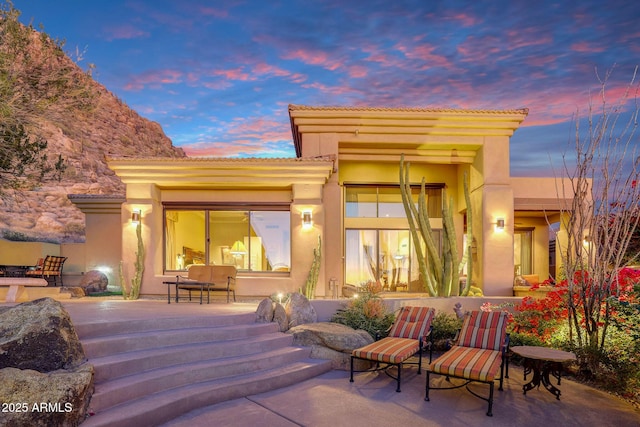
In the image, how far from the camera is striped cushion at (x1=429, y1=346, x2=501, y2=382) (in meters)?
5.14

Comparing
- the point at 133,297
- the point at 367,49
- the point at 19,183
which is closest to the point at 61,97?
the point at 19,183

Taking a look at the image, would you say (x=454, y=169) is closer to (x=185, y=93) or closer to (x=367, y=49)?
(x=367, y=49)

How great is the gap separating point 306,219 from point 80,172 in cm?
2524

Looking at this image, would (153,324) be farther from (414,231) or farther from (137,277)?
(414,231)

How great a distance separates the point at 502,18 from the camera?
11539 millimetres

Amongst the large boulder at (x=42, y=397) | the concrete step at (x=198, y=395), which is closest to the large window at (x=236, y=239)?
the concrete step at (x=198, y=395)

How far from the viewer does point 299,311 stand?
8.02 metres

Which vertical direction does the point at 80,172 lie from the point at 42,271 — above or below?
above

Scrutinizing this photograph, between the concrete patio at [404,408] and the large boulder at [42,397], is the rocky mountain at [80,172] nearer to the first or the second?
the large boulder at [42,397]

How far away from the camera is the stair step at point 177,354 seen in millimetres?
5117

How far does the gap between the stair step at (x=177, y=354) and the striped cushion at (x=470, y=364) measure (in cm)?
263

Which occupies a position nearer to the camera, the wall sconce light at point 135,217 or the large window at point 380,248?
the wall sconce light at point 135,217

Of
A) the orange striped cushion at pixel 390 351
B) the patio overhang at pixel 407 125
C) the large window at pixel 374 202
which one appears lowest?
the orange striped cushion at pixel 390 351

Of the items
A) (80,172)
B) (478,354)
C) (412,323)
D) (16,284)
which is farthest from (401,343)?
(80,172)
